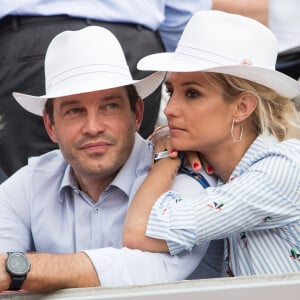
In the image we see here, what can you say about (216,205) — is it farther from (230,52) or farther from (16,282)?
(16,282)

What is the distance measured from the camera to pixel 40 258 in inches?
94.8

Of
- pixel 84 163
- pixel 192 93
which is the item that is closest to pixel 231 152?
pixel 192 93

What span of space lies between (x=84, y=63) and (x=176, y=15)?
118 cm

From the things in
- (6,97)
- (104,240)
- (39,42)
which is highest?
(39,42)

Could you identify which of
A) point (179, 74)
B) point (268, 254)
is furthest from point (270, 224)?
point (179, 74)

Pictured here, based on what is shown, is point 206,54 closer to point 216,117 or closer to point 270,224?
point 216,117

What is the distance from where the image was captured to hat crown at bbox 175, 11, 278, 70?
8.80 feet

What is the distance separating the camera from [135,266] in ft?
8.16

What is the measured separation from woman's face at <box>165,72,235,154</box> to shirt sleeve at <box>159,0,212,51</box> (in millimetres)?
1210

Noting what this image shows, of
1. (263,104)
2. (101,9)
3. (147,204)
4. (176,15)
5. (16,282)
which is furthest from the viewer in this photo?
(176,15)

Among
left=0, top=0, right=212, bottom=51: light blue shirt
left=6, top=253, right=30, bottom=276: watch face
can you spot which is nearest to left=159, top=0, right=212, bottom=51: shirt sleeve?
left=0, top=0, right=212, bottom=51: light blue shirt

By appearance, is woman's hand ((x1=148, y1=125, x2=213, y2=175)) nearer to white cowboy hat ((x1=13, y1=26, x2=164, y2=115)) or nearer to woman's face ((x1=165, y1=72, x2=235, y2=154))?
woman's face ((x1=165, y1=72, x2=235, y2=154))

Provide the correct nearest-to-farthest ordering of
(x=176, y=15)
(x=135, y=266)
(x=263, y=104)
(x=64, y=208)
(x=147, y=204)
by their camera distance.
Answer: (x=135, y=266)
(x=147, y=204)
(x=263, y=104)
(x=64, y=208)
(x=176, y=15)

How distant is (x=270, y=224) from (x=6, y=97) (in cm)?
136
